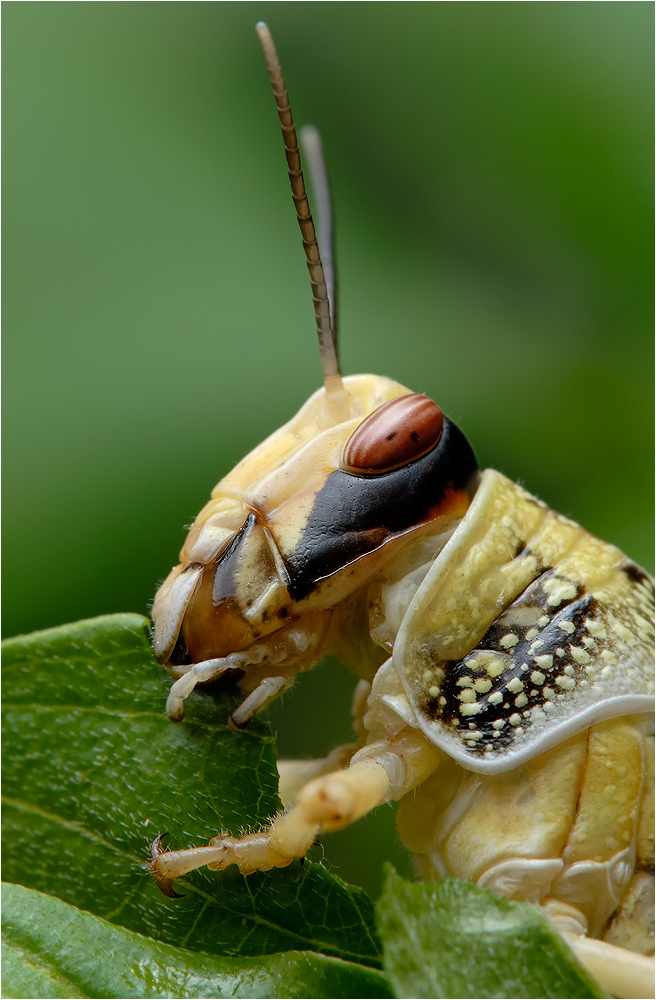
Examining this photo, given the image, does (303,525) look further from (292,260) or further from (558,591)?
(292,260)

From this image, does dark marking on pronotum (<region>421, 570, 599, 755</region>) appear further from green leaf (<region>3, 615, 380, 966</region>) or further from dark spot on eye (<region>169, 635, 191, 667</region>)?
dark spot on eye (<region>169, 635, 191, 667</region>)

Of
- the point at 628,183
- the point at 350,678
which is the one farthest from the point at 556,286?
the point at 350,678

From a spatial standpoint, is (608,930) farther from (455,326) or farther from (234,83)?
(234,83)

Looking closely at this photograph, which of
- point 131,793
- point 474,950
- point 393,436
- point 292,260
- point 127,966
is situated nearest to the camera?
point 474,950

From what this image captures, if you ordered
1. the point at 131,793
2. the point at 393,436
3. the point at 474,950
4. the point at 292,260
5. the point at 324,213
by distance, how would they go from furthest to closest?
the point at 292,260 < the point at 324,213 < the point at 393,436 < the point at 131,793 < the point at 474,950

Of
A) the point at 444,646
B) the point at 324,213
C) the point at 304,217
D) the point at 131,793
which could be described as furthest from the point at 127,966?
the point at 324,213

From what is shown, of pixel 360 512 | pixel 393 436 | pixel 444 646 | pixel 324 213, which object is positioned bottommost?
pixel 444 646
